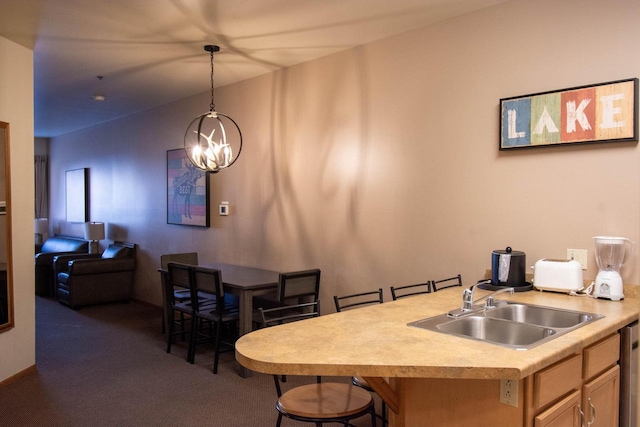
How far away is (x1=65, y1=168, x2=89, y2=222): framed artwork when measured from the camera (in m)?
7.93

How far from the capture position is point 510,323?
6.93 feet

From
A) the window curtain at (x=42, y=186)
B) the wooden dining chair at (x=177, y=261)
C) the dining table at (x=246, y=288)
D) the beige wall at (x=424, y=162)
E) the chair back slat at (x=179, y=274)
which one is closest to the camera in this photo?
the beige wall at (x=424, y=162)

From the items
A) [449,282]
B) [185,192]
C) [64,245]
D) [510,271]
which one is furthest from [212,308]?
[64,245]

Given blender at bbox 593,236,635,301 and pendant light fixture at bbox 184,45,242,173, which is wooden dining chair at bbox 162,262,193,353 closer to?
pendant light fixture at bbox 184,45,242,173

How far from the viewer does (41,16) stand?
3.19m

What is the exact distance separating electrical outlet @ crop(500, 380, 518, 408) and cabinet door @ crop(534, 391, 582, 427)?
0.12 m

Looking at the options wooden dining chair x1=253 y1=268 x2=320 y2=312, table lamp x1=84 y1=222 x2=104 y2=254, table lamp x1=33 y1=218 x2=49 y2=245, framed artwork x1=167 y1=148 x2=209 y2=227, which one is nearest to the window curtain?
table lamp x1=33 y1=218 x2=49 y2=245

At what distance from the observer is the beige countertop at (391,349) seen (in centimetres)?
149

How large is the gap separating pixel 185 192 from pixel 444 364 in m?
4.76

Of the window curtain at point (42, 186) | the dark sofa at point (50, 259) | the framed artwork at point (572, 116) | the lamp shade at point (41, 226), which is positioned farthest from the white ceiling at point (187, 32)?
the window curtain at point (42, 186)

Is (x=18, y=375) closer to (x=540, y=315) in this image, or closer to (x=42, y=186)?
(x=540, y=315)

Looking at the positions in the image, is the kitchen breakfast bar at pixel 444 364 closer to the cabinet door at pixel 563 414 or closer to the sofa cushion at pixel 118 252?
the cabinet door at pixel 563 414

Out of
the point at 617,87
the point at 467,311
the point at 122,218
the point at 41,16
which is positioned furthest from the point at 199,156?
the point at 122,218

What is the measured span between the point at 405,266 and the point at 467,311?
1.38 meters
